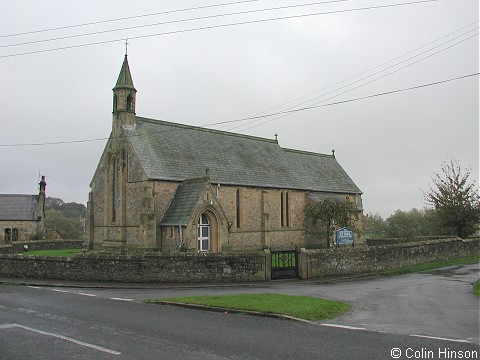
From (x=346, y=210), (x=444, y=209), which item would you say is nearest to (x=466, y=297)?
(x=346, y=210)

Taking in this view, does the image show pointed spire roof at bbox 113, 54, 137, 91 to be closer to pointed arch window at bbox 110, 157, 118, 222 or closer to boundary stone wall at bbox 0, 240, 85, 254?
pointed arch window at bbox 110, 157, 118, 222

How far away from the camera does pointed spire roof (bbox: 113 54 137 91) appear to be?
32938 mm

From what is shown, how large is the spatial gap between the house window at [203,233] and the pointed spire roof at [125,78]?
11.7m

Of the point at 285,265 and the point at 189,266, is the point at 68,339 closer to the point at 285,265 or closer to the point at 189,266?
the point at 189,266

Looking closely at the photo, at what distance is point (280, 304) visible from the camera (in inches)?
534

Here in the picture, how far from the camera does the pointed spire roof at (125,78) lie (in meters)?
32.9

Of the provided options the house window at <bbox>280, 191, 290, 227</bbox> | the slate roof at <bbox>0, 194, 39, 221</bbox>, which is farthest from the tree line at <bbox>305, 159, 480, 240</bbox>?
the slate roof at <bbox>0, 194, 39, 221</bbox>

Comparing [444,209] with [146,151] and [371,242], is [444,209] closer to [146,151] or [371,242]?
[371,242]

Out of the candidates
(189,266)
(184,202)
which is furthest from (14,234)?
(189,266)

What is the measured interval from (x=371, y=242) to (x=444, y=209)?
9566 mm

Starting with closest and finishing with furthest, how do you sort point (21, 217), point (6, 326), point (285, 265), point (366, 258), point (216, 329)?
point (216, 329)
point (6, 326)
point (285, 265)
point (366, 258)
point (21, 217)

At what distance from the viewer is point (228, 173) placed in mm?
35500

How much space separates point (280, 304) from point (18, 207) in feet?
158

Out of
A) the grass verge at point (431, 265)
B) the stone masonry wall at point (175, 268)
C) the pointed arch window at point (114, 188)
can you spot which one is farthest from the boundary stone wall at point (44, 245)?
the grass verge at point (431, 265)
